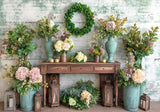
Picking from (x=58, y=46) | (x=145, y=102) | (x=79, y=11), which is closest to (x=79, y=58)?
(x=58, y=46)

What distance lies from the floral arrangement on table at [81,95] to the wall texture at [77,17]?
0.67ft

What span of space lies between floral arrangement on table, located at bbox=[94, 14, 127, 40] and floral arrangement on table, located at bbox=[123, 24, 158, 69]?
224 millimetres

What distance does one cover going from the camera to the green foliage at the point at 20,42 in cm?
323

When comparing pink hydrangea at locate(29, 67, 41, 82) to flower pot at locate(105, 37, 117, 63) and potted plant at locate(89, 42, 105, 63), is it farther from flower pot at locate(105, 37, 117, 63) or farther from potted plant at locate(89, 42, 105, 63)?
flower pot at locate(105, 37, 117, 63)

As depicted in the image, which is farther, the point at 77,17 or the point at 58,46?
the point at 77,17

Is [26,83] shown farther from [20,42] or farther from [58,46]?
[58,46]

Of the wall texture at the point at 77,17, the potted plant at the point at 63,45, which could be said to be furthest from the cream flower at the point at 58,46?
the wall texture at the point at 77,17

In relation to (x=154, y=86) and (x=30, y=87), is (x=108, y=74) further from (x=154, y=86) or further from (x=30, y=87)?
(x=30, y=87)

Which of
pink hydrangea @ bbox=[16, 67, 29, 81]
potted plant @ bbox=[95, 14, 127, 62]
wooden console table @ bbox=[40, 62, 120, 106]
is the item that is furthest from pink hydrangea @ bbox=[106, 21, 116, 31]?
pink hydrangea @ bbox=[16, 67, 29, 81]

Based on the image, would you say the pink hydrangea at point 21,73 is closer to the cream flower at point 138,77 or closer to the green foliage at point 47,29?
the green foliage at point 47,29

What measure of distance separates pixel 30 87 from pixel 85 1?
2104 mm

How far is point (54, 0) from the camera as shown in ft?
11.5

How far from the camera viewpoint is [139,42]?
10.9ft

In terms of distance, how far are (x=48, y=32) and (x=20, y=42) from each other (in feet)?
1.90
